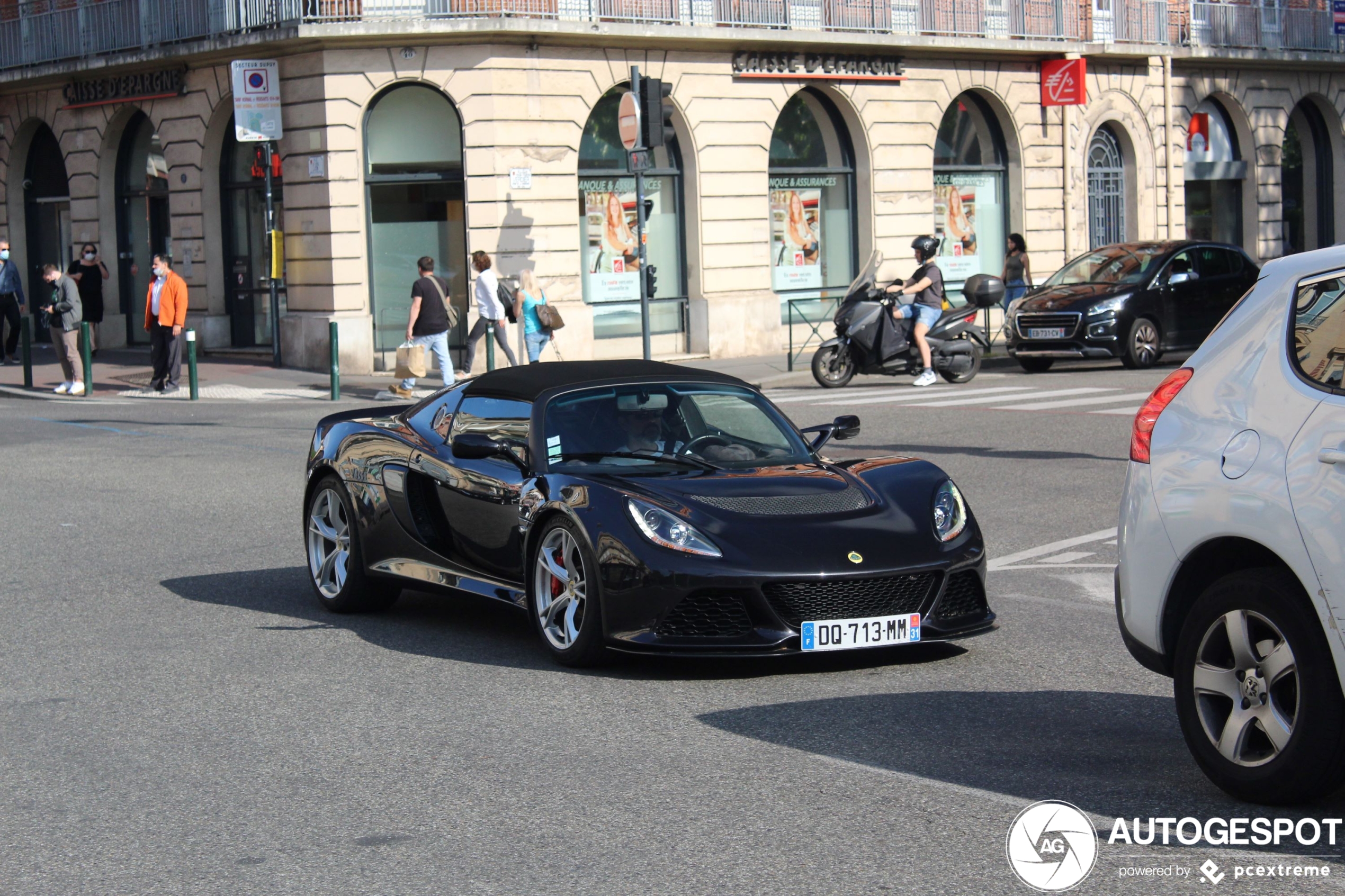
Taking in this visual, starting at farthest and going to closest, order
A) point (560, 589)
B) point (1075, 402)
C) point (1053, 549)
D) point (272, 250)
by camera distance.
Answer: point (272, 250) < point (1075, 402) < point (1053, 549) < point (560, 589)

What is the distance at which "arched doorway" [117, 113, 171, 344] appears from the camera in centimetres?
3044

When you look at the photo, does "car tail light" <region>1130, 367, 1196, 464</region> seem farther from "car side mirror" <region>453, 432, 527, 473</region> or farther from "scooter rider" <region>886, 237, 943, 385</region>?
"scooter rider" <region>886, 237, 943, 385</region>

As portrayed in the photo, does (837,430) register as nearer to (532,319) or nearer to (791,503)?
(791,503)

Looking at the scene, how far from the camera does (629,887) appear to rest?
4.31 metres


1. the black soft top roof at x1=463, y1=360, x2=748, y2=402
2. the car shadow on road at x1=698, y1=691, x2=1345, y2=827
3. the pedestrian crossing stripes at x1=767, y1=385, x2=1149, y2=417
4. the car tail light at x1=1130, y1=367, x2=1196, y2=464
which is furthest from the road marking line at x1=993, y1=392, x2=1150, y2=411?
the car tail light at x1=1130, y1=367, x2=1196, y2=464

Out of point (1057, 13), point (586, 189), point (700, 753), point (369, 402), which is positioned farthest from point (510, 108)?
point (700, 753)

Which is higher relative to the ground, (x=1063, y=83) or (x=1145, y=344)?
(x=1063, y=83)

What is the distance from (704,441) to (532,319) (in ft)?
49.5

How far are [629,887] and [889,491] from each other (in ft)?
Result: 10.3

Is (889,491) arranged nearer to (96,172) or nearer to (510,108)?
(510,108)

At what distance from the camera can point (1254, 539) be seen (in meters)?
4.67

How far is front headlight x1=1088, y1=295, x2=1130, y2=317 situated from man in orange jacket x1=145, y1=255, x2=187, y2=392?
461 inches

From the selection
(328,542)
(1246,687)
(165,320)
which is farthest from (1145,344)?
(1246,687)

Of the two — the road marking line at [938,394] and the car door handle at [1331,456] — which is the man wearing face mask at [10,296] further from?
the car door handle at [1331,456]
